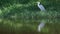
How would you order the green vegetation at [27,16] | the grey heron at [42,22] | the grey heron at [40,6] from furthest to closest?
the grey heron at [40,6] → the grey heron at [42,22] → the green vegetation at [27,16]

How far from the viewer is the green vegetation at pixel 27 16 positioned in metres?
7.11

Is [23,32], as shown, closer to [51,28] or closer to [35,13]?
[51,28]

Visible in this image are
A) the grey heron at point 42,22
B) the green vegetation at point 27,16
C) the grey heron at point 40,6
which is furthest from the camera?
the grey heron at point 40,6

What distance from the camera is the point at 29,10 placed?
358 inches

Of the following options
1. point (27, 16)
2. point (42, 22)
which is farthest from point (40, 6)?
point (42, 22)

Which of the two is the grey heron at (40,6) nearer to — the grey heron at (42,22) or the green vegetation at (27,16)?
the grey heron at (42,22)

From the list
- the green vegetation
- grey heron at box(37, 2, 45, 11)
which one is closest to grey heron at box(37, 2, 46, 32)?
grey heron at box(37, 2, 45, 11)

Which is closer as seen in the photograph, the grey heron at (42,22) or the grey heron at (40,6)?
the grey heron at (42,22)

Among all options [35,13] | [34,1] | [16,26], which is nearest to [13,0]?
[34,1]

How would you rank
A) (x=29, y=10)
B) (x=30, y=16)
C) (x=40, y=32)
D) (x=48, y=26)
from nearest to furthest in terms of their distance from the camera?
(x=40, y=32) → (x=48, y=26) → (x=30, y=16) → (x=29, y=10)

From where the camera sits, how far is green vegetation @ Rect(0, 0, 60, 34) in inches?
280

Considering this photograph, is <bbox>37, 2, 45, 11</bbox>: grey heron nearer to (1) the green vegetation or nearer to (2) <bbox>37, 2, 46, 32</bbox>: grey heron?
(2) <bbox>37, 2, 46, 32</bbox>: grey heron

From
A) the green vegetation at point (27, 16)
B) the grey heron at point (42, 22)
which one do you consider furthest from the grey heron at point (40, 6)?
the green vegetation at point (27, 16)

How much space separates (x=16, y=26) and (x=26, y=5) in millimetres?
2322
